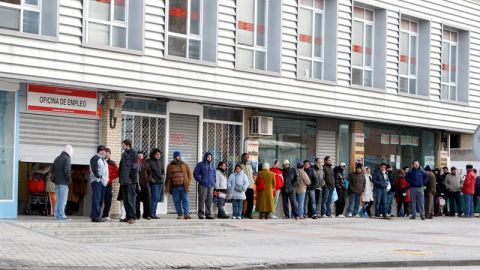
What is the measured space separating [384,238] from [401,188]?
34.2 ft

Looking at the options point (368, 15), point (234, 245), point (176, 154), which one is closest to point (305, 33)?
point (368, 15)

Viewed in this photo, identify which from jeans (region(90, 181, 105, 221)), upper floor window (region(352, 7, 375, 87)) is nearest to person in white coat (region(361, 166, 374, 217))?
upper floor window (region(352, 7, 375, 87))

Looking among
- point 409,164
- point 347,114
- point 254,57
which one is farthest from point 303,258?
point 409,164

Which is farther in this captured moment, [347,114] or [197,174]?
[347,114]

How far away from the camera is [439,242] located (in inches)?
864

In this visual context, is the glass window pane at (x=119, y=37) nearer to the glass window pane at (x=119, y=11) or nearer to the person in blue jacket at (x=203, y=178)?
the glass window pane at (x=119, y=11)

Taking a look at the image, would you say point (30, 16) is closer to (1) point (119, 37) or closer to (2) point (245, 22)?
(1) point (119, 37)

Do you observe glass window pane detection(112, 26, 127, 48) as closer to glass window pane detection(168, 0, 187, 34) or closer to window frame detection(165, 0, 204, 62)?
window frame detection(165, 0, 204, 62)

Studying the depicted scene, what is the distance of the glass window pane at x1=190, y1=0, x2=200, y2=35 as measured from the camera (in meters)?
27.3

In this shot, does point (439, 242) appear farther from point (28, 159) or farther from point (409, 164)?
point (409, 164)

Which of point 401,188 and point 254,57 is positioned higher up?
point 254,57

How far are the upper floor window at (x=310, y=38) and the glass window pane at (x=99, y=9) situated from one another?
7515mm

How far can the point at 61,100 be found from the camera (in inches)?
957

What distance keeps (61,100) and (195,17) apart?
195 inches
